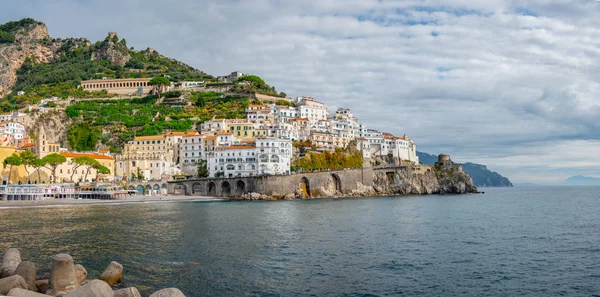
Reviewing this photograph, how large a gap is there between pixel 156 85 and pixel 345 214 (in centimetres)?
8285

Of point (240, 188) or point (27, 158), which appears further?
point (240, 188)

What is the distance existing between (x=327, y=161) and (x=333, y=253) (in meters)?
65.0

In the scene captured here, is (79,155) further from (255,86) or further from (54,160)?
(255,86)

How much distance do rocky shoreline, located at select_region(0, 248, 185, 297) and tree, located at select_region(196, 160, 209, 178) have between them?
218 feet

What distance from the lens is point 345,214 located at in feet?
148

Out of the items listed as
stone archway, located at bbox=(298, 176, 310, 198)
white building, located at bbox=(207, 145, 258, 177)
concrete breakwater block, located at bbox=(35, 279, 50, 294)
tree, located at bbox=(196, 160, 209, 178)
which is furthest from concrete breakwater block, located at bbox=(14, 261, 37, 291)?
tree, located at bbox=(196, 160, 209, 178)

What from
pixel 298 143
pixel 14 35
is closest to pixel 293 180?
pixel 298 143

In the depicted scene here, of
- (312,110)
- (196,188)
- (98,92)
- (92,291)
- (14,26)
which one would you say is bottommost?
(92,291)

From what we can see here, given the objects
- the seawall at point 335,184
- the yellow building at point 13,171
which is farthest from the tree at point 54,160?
the seawall at point 335,184

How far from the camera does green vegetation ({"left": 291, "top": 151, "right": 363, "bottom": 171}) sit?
85.3 metres

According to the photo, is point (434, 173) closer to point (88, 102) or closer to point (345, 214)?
point (345, 214)

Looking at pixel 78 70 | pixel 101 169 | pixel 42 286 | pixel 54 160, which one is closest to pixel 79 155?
pixel 101 169

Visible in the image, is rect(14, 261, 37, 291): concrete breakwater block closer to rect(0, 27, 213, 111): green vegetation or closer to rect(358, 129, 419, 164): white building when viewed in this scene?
rect(358, 129, 419, 164): white building

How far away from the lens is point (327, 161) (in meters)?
89.1
